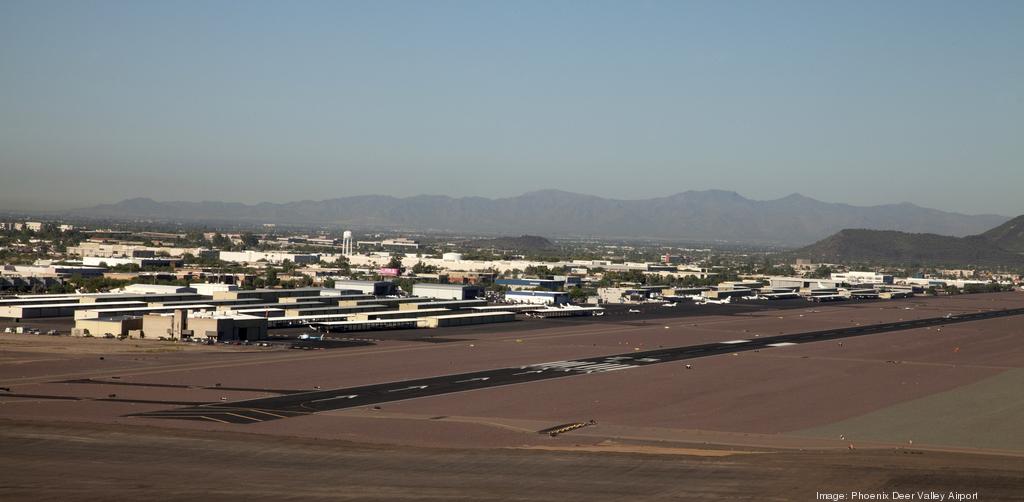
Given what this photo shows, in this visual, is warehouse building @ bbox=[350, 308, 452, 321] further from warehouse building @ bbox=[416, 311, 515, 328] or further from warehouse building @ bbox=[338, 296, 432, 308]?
warehouse building @ bbox=[338, 296, 432, 308]

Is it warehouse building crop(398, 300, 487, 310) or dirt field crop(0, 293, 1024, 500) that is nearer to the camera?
dirt field crop(0, 293, 1024, 500)

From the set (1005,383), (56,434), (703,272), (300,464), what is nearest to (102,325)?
(56,434)

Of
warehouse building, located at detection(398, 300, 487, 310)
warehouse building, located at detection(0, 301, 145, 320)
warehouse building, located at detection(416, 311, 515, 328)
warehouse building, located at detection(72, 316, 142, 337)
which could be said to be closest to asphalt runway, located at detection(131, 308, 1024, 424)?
warehouse building, located at detection(416, 311, 515, 328)

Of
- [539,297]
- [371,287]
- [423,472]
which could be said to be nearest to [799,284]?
[539,297]

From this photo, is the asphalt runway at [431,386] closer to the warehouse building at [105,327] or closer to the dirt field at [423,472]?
the dirt field at [423,472]

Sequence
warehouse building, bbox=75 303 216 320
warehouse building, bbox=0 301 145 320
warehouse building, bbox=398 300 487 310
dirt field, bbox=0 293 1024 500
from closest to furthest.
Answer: dirt field, bbox=0 293 1024 500
warehouse building, bbox=75 303 216 320
warehouse building, bbox=0 301 145 320
warehouse building, bbox=398 300 487 310

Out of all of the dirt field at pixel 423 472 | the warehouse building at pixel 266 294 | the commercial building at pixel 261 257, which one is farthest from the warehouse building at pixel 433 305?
the commercial building at pixel 261 257
